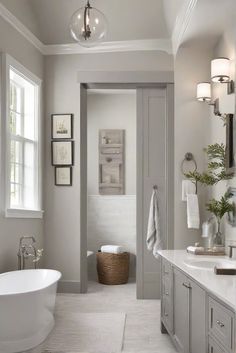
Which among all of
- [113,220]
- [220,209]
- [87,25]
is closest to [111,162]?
[113,220]

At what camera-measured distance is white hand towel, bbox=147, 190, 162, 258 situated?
5180 mm

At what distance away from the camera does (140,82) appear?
5355mm

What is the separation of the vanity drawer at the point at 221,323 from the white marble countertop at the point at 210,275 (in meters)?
0.05

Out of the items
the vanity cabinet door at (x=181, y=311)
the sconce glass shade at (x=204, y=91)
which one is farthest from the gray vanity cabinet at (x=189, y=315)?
the sconce glass shade at (x=204, y=91)

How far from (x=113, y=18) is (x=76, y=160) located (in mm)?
1650

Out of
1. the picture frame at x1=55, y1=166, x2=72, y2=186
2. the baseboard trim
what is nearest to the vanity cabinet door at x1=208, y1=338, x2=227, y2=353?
the baseboard trim

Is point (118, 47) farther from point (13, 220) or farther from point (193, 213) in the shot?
point (13, 220)

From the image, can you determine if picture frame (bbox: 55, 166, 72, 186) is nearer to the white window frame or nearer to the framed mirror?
the white window frame

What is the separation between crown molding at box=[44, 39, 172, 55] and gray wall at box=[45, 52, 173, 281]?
0.18 feet

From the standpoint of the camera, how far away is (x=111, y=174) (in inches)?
266

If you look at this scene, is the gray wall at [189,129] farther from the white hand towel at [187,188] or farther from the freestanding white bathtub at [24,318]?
the freestanding white bathtub at [24,318]

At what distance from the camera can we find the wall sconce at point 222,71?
155 inches

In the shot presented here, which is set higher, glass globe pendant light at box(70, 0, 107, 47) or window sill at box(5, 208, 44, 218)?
glass globe pendant light at box(70, 0, 107, 47)

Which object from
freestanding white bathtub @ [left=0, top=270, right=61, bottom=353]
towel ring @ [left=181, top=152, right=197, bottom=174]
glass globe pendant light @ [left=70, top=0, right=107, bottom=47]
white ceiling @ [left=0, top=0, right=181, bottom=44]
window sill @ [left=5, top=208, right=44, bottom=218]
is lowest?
freestanding white bathtub @ [left=0, top=270, right=61, bottom=353]
